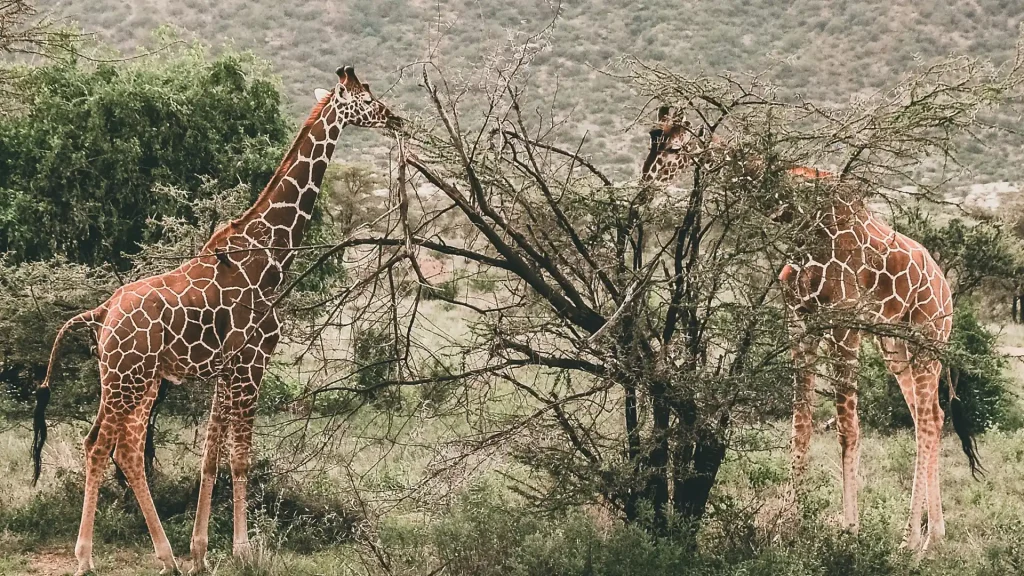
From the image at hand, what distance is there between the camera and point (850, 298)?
23.6 feet

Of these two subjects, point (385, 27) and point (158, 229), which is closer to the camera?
point (158, 229)

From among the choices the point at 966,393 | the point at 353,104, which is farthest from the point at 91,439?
the point at 966,393

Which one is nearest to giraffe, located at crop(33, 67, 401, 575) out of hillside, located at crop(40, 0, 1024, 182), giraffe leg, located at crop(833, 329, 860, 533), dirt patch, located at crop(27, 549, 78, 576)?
dirt patch, located at crop(27, 549, 78, 576)

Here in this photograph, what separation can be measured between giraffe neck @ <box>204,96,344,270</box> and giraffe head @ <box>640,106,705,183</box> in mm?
2255

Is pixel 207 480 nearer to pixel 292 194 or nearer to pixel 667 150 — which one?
pixel 292 194

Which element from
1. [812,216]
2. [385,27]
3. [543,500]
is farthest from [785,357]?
[385,27]

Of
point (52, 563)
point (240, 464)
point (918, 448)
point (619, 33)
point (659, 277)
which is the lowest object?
point (52, 563)

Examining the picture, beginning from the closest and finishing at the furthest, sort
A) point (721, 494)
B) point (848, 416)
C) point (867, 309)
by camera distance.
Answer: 1. point (867, 309)
2. point (848, 416)
3. point (721, 494)

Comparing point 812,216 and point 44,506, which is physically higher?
point 812,216

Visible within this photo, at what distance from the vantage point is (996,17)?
102 ft

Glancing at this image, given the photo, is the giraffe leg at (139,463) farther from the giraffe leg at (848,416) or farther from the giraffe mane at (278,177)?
the giraffe leg at (848,416)

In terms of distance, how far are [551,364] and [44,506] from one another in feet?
15.9

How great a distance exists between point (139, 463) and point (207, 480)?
1.60 ft

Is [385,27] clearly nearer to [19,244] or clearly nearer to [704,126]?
[19,244]
